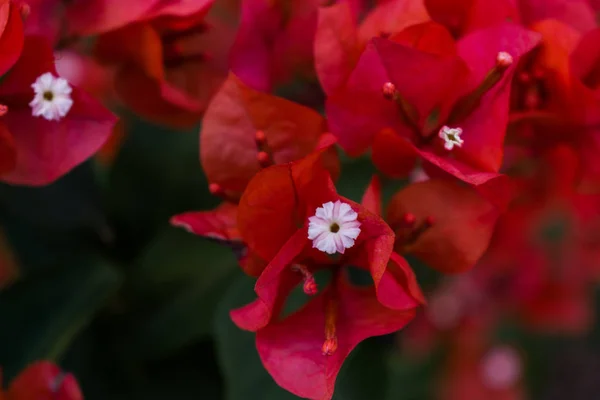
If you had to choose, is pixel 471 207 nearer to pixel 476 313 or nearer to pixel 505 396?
pixel 476 313

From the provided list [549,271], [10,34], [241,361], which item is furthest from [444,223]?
[549,271]

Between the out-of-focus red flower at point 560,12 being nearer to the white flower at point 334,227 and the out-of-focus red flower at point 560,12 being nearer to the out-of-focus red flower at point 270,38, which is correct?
the out-of-focus red flower at point 270,38

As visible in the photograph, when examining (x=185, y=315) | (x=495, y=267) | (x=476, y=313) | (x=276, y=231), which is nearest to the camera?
(x=276, y=231)

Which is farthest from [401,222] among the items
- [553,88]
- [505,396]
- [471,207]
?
Result: [505,396]

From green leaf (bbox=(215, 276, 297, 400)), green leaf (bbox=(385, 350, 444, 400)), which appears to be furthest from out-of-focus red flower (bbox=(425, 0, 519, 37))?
green leaf (bbox=(385, 350, 444, 400))

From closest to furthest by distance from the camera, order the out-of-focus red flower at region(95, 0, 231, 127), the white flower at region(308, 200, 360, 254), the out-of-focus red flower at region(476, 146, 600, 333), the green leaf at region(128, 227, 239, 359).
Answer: the white flower at region(308, 200, 360, 254)
the out-of-focus red flower at region(95, 0, 231, 127)
the green leaf at region(128, 227, 239, 359)
the out-of-focus red flower at region(476, 146, 600, 333)

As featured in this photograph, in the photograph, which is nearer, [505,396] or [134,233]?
[134,233]

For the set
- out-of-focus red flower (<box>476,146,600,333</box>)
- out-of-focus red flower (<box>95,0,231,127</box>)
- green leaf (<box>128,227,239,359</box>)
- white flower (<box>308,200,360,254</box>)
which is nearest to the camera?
white flower (<box>308,200,360,254</box>)

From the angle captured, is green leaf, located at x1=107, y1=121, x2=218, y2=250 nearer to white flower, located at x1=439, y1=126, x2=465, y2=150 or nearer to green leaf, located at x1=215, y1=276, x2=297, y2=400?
green leaf, located at x1=215, y1=276, x2=297, y2=400

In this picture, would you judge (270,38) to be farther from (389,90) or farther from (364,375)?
(364,375)
